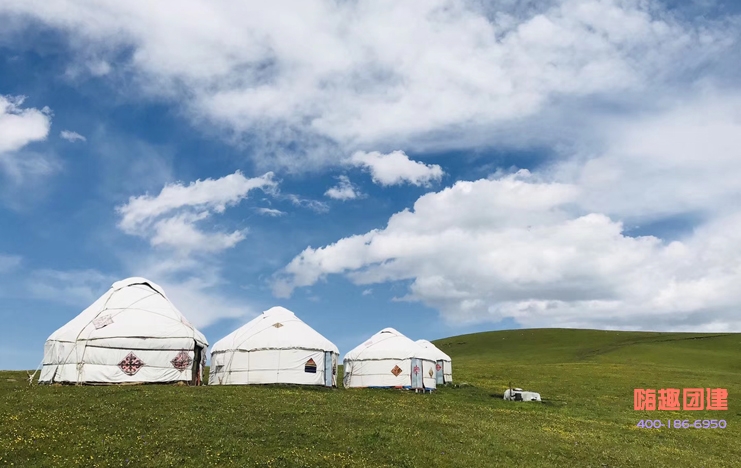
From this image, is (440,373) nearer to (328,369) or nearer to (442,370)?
(442,370)

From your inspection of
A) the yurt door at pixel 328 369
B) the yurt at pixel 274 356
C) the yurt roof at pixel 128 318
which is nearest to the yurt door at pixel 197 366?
the yurt roof at pixel 128 318

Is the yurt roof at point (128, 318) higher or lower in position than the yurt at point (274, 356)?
higher

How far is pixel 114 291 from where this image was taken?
36219 millimetres

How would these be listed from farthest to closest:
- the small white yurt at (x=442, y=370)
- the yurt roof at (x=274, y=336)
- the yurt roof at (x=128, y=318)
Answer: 1. the small white yurt at (x=442, y=370)
2. the yurt roof at (x=274, y=336)
3. the yurt roof at (x=128, y=318)

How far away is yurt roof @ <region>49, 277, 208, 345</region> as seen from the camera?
3195cm

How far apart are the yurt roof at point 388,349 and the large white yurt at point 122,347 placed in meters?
11.2

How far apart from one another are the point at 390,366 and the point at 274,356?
8.44 meters

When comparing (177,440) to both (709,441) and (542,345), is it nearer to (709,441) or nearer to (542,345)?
(709,441)

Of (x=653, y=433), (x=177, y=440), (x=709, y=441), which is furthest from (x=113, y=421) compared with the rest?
(x=709, y=441)

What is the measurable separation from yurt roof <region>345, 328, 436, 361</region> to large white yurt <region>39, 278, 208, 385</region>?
11150 mm

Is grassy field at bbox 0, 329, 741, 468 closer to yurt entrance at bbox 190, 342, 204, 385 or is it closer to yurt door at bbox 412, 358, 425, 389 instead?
yurt door at bbox 412, 358, 425, 389

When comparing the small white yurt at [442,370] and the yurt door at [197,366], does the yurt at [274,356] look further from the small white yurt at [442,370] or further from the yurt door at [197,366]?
the small white yurt at [442,370]

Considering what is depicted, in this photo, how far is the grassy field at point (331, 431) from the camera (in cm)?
1664

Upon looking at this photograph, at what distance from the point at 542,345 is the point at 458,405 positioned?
72160mm
